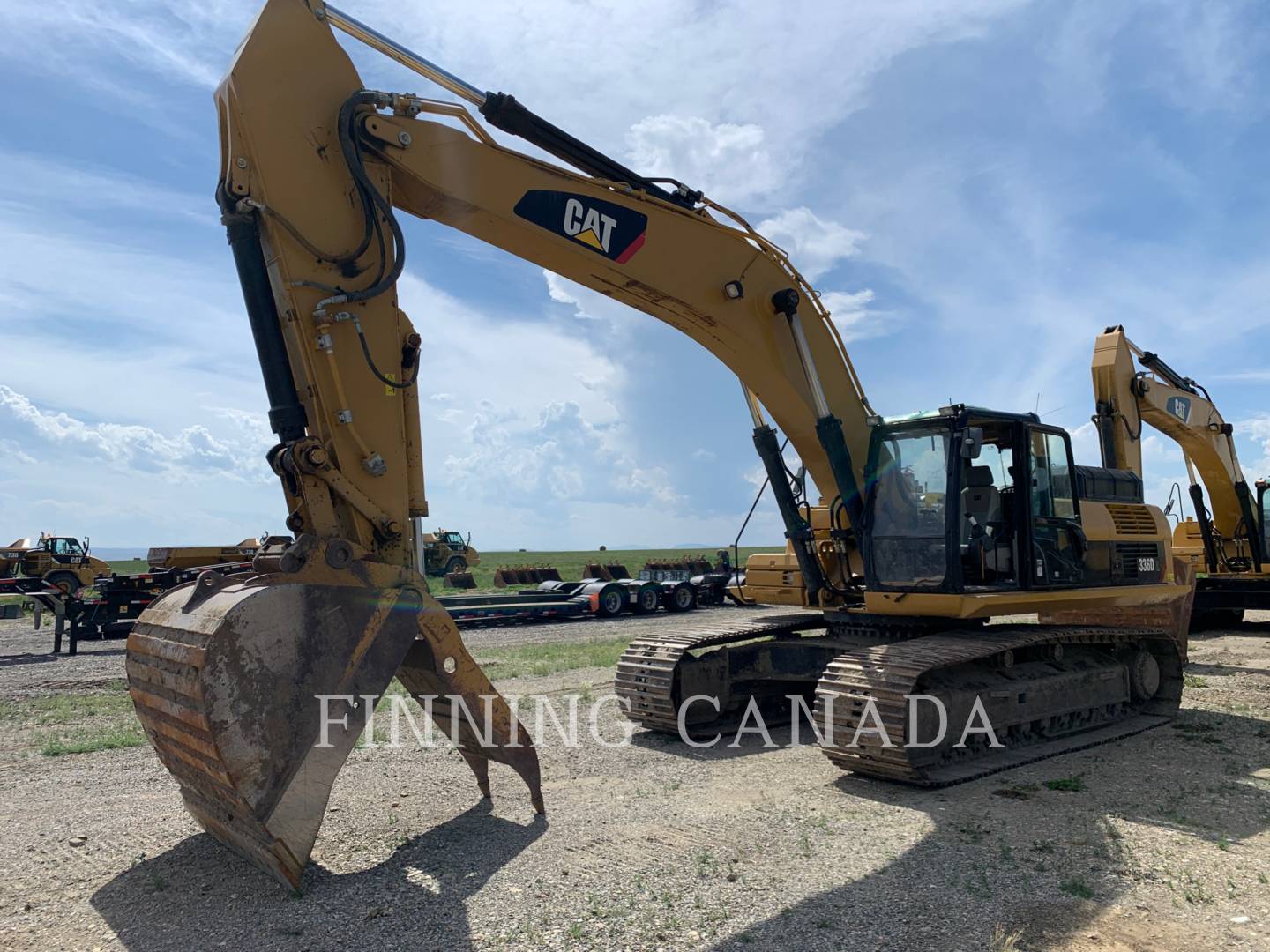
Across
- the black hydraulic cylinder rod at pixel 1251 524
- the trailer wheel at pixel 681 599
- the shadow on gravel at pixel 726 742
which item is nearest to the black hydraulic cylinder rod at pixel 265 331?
the shadow on gravel at pixel 726 742

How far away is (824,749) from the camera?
23.7 ft

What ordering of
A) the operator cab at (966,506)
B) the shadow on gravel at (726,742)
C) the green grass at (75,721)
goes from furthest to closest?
the green grass at (75,721) < the shadow on gravel at (726,742) < the operator cab at (966,506)

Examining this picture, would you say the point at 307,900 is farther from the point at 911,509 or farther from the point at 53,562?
the point at 53,562

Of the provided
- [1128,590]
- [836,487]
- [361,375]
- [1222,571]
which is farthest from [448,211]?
[1222,571]

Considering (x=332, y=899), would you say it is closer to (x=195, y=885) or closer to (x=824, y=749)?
(x=195, y=885)

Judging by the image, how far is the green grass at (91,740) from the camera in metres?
8.76

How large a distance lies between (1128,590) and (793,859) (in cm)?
571

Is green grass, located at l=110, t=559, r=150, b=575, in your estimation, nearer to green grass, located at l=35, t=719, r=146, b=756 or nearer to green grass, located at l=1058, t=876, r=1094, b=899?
green grass, located at l=35, t=719, r=146, b=756

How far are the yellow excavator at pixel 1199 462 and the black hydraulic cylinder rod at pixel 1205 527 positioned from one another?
2cm

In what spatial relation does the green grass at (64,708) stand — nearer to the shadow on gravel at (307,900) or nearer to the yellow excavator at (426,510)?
the shadow on gravel at (307,900)

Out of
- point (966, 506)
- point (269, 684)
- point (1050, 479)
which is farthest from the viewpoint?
point (1050, 479)

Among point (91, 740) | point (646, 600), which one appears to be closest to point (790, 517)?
point (91, 740)

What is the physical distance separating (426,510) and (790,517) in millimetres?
4271

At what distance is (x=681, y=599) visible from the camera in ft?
84.9
